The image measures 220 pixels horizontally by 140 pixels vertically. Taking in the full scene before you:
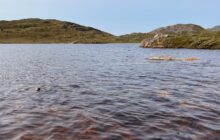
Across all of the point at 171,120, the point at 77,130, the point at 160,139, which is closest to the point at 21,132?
the point at 77,130

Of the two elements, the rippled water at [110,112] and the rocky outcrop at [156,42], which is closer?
the rippled water at [110,112]

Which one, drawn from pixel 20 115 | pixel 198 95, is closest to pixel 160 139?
pixel 20 115

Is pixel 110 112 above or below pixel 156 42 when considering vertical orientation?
above

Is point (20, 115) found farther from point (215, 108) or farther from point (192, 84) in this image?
point (192, 84)

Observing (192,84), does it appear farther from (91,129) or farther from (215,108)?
(91,129)

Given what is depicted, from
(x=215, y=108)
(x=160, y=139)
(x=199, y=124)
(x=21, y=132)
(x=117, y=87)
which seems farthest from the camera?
(x=117, y=87)

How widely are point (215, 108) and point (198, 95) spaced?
4420mm

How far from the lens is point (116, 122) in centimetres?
1564

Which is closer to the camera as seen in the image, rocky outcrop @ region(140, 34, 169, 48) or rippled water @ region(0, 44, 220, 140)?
rippled water @ region(0, 44, 220, 140)

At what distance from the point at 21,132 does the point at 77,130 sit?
8.73 ft

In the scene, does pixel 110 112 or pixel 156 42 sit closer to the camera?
pixel 110 112

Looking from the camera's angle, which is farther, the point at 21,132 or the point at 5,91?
the point at 5,91

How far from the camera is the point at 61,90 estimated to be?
25.6 meters

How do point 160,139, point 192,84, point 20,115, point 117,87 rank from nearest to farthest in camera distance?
point 160,139
point 20,115
point 117,87
point 192,84
